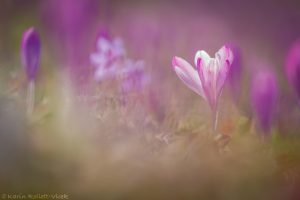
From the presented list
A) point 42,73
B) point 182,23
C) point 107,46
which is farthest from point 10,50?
point 182,23

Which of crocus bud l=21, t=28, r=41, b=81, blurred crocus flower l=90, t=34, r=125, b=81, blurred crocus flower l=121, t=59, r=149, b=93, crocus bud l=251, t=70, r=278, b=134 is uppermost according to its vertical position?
crocus bud l=21, t=28, r=41, b=81

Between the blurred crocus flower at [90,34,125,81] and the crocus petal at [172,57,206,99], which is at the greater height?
the blurred crocus flower at [90,34,125,81]

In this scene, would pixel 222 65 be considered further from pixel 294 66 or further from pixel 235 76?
pixel 294 66

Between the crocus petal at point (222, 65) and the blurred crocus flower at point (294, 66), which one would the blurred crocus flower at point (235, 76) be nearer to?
the crocus petal at point (222, 65)

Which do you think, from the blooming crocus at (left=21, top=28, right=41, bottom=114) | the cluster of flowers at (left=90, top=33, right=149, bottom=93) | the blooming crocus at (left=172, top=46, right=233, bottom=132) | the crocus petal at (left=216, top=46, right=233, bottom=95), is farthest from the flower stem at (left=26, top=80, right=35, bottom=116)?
the crocus petal at (left=216, top=46, right=233, bottom=95)

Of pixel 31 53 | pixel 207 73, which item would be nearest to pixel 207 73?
pixel 207 73

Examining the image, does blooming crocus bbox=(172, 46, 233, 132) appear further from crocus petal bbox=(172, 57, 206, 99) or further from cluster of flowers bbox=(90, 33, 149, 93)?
cluster of flowers bbox=(90, 33, 149, 93)

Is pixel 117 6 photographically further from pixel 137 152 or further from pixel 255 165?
pixel 255 165
